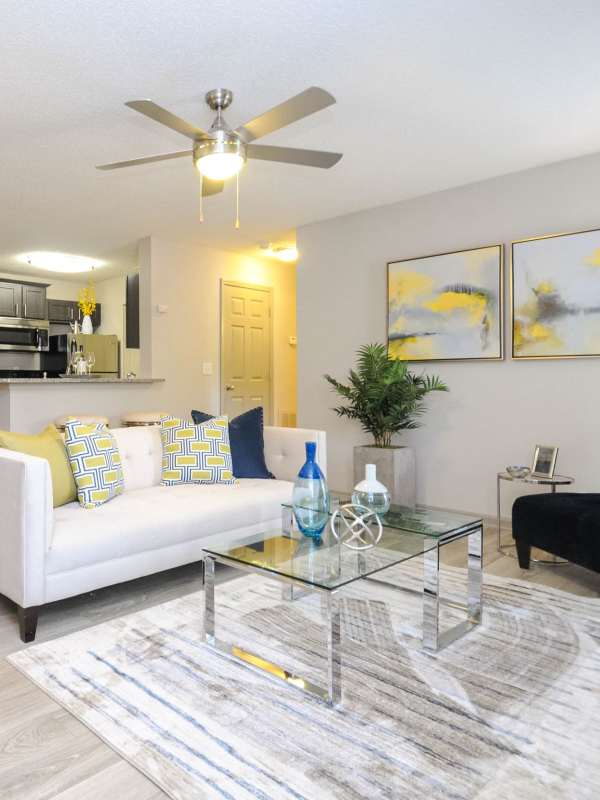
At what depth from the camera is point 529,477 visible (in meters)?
3.51

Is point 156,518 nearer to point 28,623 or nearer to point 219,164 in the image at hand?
point 28,623

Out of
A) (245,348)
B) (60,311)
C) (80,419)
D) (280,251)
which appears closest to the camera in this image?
(80,419)

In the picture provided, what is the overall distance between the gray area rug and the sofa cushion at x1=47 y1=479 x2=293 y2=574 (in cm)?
31

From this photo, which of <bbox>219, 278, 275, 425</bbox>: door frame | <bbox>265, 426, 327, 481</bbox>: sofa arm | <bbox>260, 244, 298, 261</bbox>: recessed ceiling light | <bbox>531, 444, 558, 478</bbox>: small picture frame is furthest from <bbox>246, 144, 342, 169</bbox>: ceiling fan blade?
<bbox>219, 278, 275, 425</bbox>: door frame

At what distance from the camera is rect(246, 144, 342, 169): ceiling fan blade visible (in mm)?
2789

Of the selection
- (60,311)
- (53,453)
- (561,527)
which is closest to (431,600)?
(561,527)

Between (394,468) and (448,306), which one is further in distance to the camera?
(448,306)

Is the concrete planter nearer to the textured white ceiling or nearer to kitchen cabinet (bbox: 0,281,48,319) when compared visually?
the textured white ceiling

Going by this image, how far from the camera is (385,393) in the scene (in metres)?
4.36

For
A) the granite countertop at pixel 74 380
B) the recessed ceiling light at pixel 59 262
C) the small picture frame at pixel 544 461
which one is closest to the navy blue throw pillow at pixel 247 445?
the small picture frame at pixel 544 461

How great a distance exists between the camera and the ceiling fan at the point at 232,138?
2.45 meters

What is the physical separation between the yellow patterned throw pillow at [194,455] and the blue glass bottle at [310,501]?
113 cm

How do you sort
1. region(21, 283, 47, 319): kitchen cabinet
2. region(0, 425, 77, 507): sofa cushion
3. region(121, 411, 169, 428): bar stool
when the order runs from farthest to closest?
region(21, 283, 47, 319): kitchen cabinet
region(121, 411, 169, 428): bar stool
region(0, 425, 77, 507): sofa cushion

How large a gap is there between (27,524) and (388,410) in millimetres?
2864
